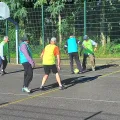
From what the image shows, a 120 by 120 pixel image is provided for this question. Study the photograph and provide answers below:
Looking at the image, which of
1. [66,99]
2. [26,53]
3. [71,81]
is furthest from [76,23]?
[66,99]

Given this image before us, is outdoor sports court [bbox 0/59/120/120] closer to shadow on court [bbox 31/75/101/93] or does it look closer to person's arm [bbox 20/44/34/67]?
shadow on court [bbox 31/75/101/93]

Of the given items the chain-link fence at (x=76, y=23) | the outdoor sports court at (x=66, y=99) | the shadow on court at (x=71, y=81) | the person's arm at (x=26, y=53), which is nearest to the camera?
the outdoor sports court at (x=66, y=99)

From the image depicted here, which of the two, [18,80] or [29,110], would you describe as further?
[18,80]

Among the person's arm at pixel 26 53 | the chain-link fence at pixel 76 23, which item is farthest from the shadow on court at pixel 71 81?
the chain-link fence at pixel 76 23

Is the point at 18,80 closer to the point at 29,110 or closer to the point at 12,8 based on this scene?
the point at 29,110

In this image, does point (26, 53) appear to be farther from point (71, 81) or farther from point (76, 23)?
point (76, 23)

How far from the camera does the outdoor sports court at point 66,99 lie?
8.87 metres

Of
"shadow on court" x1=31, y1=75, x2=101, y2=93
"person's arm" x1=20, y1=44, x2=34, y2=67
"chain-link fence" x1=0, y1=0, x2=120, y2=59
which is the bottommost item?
"shadow on court" x1=31, y1=75, x2=101, y2=93

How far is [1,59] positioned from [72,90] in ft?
17.8

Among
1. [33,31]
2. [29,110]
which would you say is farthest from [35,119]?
[33,31]

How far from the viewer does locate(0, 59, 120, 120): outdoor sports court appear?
8.87 m

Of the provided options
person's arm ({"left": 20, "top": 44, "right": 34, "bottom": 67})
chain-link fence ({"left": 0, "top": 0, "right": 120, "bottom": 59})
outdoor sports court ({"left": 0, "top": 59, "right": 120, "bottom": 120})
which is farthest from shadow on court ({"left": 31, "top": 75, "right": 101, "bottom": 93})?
chain-link fence ({"left": 0, "top": 0, "right": 120, "bottom": 59})

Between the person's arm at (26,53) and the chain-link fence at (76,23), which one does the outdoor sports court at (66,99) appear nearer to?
the person's arm at (26,53)

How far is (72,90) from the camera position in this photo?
476 inches
